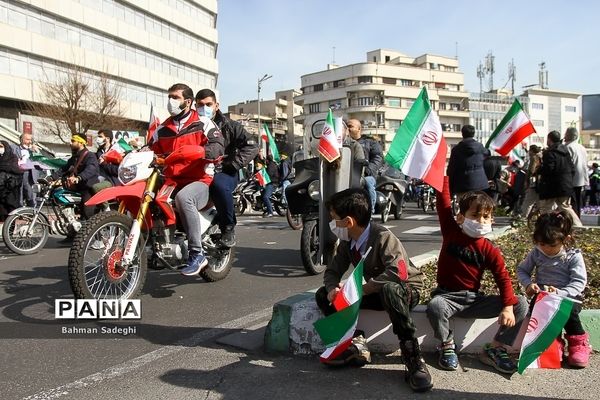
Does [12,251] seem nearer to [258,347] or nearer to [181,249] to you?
[181,249]

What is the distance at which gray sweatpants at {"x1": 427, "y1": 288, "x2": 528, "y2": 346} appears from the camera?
3447 mm

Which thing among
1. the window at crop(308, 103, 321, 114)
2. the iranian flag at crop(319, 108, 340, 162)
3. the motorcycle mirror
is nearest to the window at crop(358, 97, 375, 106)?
the window at crop(308, 103, 321, 114)

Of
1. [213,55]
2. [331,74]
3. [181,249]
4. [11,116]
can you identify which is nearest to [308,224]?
[181,249]

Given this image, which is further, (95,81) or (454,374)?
(95,81)

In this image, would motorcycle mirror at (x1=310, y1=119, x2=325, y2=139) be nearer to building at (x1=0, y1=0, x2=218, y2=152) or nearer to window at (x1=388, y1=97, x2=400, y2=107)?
building at (x1=0, y1=0, x2=218, y2=152)

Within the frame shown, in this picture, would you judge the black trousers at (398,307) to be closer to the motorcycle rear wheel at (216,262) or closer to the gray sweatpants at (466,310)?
the gray sweatpants at (466,310)

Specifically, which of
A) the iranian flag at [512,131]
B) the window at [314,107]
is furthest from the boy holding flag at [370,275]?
the window at [314,107]

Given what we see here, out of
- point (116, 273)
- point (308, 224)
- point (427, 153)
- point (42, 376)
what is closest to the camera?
point (42, 376)

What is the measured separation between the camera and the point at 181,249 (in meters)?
4.95

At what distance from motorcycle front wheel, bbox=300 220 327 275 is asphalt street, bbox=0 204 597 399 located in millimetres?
454

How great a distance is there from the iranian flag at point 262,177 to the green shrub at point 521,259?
7.76 m

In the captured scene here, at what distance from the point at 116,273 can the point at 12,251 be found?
4.43 metres

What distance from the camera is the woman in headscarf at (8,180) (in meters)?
9.58

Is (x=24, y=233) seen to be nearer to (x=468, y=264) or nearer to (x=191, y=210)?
(x=191, y=210)
